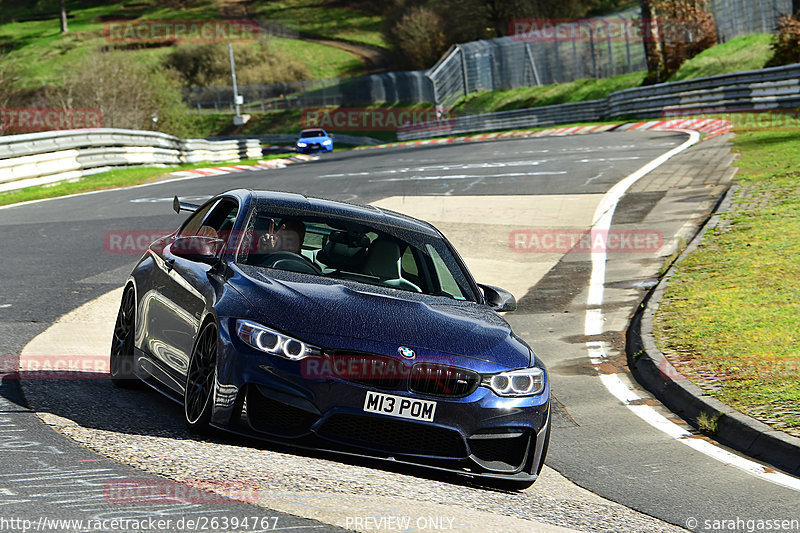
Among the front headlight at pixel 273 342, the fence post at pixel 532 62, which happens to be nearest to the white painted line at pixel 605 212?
the front headlight at pixel 273 342

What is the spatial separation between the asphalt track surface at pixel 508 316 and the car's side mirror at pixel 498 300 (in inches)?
43.1

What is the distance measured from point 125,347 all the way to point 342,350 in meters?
2.60

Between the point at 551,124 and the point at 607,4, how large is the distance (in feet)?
121

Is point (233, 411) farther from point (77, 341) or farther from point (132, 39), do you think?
point (132, 39)

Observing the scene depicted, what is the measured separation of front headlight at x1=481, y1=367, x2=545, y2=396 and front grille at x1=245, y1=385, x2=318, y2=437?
1.04 metres

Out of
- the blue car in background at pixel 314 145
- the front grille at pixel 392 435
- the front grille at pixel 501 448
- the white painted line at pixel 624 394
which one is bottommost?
the blue car in background at pixel 314 145

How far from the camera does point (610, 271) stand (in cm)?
1409

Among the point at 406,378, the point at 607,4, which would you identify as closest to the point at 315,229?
the point at 406,378

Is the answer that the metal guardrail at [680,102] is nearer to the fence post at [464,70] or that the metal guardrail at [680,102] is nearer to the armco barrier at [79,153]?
the fence post at [464,70]

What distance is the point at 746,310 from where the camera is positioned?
10680mm

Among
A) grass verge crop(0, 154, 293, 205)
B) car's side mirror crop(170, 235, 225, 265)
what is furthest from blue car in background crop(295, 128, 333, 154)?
car's side mirror crop(170, 235, 225, 265)

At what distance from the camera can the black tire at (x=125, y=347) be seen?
7328 mm

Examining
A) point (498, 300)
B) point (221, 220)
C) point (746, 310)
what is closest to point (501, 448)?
point (498, 300)

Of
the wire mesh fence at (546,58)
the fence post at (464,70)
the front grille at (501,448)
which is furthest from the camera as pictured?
the fence post at (464,70)
